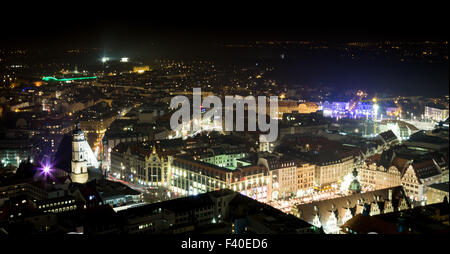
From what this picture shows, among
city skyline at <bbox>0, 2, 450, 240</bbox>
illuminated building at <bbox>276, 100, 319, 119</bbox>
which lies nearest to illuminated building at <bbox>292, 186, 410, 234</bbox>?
city skyline at <bbox>0, 2, 450, 240</bbox>

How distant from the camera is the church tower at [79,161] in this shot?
8297mm

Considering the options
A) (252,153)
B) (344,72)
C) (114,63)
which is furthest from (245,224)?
(344,72)

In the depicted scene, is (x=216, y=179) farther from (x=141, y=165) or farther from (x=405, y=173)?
(x=405, y=173)

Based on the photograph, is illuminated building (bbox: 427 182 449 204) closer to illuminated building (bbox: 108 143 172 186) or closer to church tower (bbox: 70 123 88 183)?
illuminated building (bbox: 108 143 172 186)

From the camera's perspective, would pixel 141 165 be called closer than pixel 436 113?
Yes

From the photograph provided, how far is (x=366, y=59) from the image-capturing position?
16.5 metres

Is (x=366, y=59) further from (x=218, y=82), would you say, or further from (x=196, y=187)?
(x=196, y=187)

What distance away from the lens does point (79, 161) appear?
8.31m

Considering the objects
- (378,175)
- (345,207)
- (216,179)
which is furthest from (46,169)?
(378,175)

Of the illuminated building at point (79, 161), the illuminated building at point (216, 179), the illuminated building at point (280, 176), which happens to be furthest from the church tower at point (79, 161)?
the illuminated building at point (280, 176)

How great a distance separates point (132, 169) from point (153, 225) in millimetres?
3580

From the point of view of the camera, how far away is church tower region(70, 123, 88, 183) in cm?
830

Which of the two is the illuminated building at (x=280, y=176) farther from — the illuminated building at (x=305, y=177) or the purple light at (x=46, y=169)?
the purple light at (x=46, y=169)

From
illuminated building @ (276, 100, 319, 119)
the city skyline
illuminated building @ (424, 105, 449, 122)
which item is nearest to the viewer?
the city skyline
